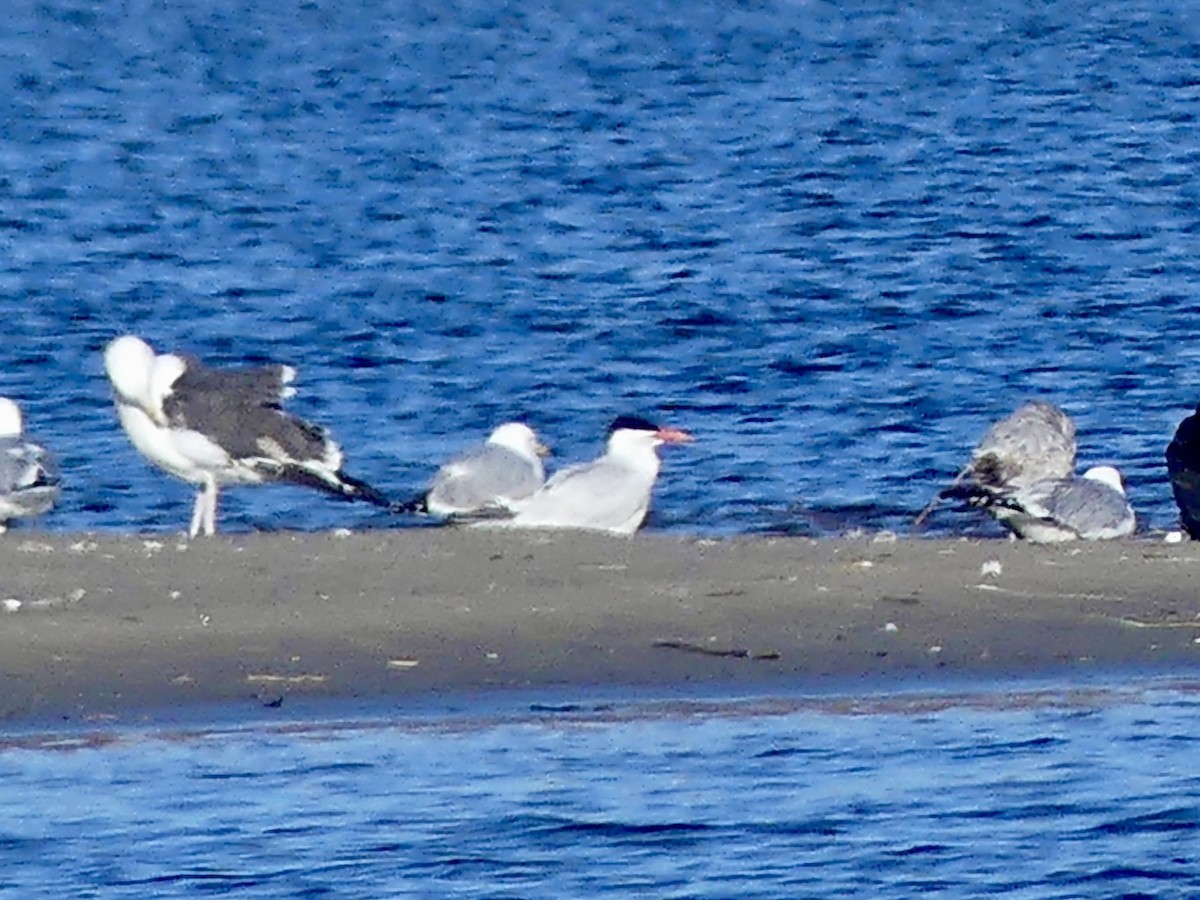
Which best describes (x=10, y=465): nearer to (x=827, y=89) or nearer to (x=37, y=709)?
(x=37, y=709)

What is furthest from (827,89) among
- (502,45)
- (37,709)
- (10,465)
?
(37,709)

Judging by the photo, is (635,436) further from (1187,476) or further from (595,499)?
(1187,476)

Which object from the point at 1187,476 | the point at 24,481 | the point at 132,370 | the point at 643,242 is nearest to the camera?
the point at 24,481

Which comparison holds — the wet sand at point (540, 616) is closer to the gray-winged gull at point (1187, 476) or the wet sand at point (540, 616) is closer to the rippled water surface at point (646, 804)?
the rippled water surface at point (646, 804)

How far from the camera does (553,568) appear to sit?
10062mm

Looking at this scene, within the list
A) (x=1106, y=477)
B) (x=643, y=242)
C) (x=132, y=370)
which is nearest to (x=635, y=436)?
(x=1106, y=477)

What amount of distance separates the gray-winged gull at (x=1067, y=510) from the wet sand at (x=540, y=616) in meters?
0.81

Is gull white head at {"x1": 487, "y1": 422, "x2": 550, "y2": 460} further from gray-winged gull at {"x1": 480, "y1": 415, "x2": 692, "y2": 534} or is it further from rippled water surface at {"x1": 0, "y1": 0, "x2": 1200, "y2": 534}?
rippled water surface at {"x1": 0, "y1": 0, "x2": 1200, "y2": 534}

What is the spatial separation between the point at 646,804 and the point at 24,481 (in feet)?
12.9

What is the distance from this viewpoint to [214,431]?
38.0 feet

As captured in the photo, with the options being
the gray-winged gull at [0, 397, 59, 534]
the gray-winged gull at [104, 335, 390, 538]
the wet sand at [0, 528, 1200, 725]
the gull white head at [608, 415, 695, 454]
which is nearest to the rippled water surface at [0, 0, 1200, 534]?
the gull white head at [608, 415, 695, 454]

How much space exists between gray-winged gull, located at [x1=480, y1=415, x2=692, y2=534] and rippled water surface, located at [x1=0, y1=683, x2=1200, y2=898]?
2701 millimetres

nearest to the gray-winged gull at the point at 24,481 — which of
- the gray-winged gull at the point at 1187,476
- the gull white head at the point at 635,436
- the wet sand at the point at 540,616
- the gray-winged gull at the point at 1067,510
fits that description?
the wet sand at the point at 540,616

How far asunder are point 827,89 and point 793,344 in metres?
14.8
